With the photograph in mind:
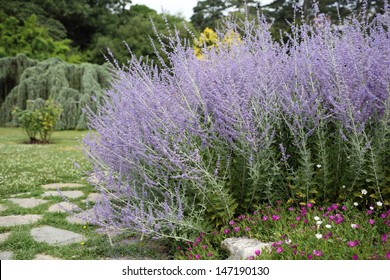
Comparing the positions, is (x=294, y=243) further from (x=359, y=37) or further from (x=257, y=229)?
(x=359, y=37)

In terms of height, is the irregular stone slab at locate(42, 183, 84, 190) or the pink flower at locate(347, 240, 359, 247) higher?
the pink flower at locate(347, 240, 359, 247)

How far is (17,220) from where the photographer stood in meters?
4.04

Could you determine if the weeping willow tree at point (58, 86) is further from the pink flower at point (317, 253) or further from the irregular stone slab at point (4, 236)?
the pink flower at point (317, 253)

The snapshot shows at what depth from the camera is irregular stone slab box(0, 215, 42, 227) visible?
3928 mm

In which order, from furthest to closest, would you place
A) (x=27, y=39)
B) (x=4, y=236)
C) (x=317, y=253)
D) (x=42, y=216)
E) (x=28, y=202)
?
(x=27, y=39) → (x=28, y=202) → (x=42, y=216) → (x=4, y=236) → (x=317, y=253)

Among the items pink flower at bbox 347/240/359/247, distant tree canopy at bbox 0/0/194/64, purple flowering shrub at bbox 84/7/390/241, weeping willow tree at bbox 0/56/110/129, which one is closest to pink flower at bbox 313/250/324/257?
pink flower at bbox 347/240/359/247

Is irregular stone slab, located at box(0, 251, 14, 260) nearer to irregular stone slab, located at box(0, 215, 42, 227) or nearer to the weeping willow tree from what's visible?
irregular stone slab, located at box(0, 215, 42, 227)

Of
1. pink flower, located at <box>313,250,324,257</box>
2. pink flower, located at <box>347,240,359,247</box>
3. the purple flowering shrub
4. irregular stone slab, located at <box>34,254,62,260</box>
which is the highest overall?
the purple flowering shrub

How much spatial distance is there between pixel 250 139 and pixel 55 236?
194cm

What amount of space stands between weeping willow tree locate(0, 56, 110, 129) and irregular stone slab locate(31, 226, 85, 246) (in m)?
11.9

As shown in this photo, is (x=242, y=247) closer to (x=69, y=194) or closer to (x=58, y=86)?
(x=69, y=194)

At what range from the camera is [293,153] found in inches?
133

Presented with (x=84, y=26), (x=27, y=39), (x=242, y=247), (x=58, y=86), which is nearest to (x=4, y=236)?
(x=242, y=247)
